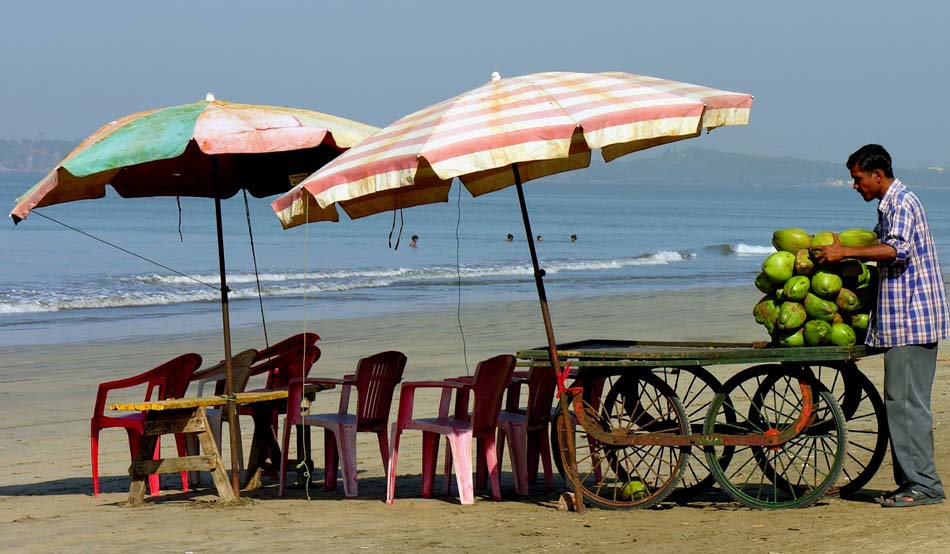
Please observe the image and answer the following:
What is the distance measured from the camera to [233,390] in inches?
290

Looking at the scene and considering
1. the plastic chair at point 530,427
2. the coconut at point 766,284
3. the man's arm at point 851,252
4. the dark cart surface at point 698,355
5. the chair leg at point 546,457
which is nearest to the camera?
the man's arm at point 851,252

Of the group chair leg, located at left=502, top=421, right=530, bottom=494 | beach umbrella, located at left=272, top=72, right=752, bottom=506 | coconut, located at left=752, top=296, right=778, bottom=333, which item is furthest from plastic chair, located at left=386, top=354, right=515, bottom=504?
coconut, located at left=752, top=296, right=778, bottom=333

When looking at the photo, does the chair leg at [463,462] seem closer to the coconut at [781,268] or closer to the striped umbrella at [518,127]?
the striped umbrella at [518,127]

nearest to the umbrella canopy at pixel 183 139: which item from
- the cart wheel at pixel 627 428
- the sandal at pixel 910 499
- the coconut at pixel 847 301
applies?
the cart wheel at pixel 627 428

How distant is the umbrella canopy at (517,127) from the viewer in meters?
5.60

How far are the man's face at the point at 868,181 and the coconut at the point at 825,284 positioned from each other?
445 millimetres

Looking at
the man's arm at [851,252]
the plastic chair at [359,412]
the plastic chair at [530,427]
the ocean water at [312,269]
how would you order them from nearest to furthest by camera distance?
the man's arm at [851,252]
the plastic chair at [530,427]
the plastic chair at [359,412]
the ocean water at [312,269]

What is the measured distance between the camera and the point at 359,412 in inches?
278

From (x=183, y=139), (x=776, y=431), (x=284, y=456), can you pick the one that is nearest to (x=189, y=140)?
(x=183, y=139)

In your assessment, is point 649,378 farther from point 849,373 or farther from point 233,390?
point 233,390

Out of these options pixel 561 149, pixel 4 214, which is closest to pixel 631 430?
pixel 561 149

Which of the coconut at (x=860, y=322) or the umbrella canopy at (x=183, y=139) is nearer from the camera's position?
the coconut at (x=860, y=322)

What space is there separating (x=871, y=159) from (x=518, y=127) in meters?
1.86

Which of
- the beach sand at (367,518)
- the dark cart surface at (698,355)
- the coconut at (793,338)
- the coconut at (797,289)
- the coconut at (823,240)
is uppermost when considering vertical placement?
the coconut at (823,240)
